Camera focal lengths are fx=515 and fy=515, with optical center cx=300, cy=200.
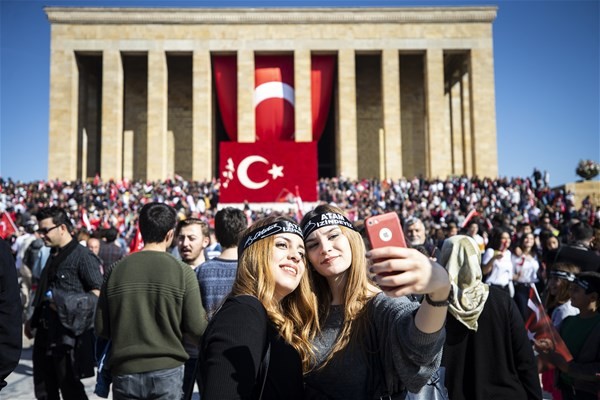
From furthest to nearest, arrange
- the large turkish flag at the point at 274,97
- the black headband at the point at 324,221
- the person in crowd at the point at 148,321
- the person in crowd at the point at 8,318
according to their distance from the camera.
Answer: the large turkish flag at the point at 274,97
the person in crowd at the point at 148,321
the person in crowd at the point at 8,318
the black headband at the point at 324,221

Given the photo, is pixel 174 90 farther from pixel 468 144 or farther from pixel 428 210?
pixel 428 210

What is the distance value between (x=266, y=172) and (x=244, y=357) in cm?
1471

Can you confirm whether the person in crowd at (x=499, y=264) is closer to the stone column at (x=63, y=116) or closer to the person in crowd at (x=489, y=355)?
the person in crowd at (x=489, y=355)

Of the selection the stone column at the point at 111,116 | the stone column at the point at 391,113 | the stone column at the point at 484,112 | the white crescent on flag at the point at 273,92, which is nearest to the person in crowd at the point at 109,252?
the white crescent on flag at the point at 273,92

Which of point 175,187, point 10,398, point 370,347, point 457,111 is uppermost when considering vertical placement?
point 457,111

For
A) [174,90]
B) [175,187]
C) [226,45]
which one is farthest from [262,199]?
[174,90]

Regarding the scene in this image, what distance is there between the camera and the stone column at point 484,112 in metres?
32.4

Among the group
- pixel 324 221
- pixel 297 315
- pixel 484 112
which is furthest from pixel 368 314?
pixel 484 112

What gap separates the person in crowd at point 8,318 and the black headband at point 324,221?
1.70 metres

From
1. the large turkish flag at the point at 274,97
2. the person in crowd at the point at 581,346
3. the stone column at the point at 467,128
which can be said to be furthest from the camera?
the stone column at the point at 467,128

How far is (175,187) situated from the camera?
929 inches

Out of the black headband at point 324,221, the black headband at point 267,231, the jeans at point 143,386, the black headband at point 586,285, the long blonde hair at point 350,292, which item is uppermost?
the black headband at point 324,221

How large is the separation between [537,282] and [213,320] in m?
6.91

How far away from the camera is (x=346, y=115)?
1277 inches
